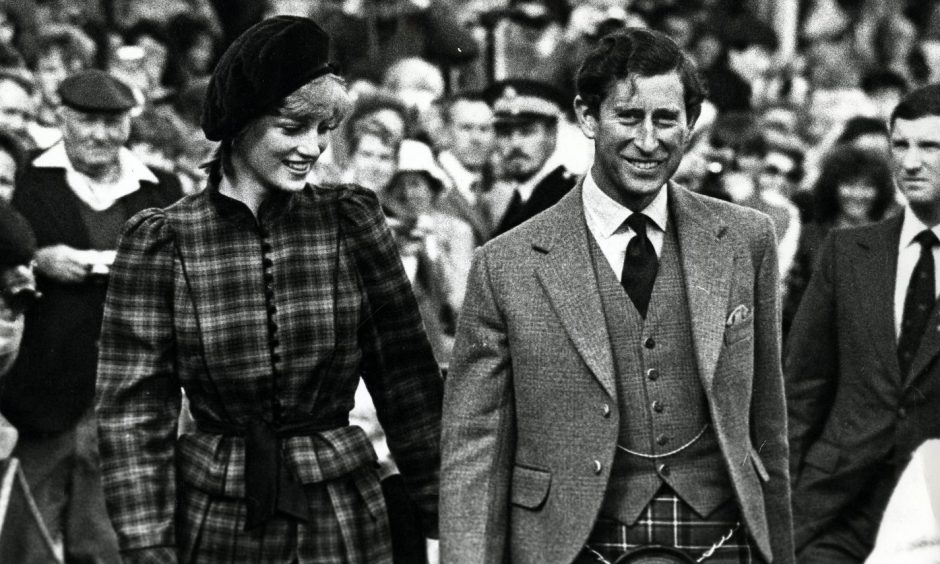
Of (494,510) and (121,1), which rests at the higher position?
(121,1)

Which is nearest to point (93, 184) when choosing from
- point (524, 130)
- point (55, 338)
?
point (55, 338)

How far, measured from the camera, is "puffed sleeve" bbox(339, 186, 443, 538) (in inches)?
228

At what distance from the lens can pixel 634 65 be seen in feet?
17.9

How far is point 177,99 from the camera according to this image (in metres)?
12.6

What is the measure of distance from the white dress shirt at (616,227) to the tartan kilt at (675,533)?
598mm

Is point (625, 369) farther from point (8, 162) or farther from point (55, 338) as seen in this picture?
point (8, 162)

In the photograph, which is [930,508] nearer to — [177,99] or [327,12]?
[177,99]

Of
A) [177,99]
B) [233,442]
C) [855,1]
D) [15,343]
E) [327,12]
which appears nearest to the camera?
[233,442]

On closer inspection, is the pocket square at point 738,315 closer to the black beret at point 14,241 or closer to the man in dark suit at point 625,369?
the man in dark suit at point 625,369

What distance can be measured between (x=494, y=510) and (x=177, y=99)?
7579 millimetres

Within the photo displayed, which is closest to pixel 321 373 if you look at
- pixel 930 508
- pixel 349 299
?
pixel 349 299

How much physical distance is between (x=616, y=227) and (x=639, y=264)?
0.36ft

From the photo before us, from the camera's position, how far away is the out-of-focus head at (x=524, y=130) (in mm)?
9586

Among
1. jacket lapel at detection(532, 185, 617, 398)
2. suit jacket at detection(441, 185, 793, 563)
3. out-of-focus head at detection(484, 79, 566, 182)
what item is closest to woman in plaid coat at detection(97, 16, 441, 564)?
suit jacket at detection(441, 185, 793, 563)
